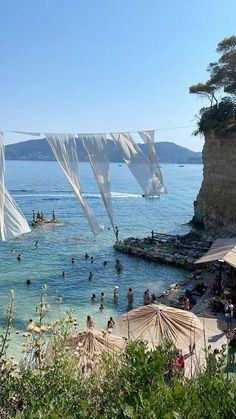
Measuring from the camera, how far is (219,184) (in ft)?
125

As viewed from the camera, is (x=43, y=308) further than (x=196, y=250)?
No

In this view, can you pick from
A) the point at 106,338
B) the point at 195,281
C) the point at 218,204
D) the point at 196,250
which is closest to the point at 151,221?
the point at 218,204

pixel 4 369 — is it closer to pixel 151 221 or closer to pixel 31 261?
→ pixel 31 261

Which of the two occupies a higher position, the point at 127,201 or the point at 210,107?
A: the point at 210,107

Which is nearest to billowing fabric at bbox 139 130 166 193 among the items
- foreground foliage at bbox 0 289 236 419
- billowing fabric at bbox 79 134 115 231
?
billowing fabric at bbox 79 134 115 231

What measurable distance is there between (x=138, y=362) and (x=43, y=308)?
71.9 inches

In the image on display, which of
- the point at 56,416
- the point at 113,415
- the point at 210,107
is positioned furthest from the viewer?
the point at 210,107

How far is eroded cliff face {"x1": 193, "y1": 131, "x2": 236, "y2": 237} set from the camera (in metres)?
35.8

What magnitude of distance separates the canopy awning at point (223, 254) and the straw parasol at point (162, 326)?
5.17 meters

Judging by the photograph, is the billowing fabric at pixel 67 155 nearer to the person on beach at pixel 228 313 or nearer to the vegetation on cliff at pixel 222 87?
the person on beach at pixel 228 313

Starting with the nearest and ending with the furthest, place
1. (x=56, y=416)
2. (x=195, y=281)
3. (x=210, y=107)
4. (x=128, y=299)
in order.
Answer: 1. (x=56, y=416)
2. (x=128, y=299)
3. (x=195, y=281)
4. (x=210, y=107)

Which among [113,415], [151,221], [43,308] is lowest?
[151,221]

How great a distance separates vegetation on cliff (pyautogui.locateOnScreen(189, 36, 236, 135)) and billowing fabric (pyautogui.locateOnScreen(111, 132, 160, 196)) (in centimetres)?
2719

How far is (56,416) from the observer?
538 cm
